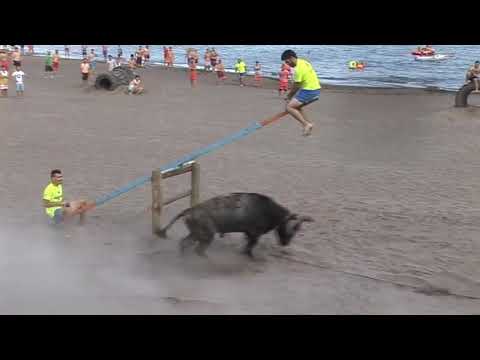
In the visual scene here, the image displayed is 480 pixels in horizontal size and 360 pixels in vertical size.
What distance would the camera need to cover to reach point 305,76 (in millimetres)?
8680

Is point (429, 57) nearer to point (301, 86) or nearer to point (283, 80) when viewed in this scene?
point (283, 80)

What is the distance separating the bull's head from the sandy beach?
0.84 feet

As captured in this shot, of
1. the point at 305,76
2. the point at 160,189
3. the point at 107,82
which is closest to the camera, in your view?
the point at 305,76

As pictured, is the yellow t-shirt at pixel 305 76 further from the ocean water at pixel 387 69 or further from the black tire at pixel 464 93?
the ocean water at pixel 387 69

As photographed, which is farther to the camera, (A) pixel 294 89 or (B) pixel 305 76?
(A) pixel 294 89

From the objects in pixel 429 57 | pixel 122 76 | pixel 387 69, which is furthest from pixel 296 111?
pixel 429 57

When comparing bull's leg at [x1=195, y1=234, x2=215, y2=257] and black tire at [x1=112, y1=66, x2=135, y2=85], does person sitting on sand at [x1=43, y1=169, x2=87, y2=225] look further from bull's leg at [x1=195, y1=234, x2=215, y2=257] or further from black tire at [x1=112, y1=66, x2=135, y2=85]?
black tire at [x1=112, y1=66, x2=135, y2=85]

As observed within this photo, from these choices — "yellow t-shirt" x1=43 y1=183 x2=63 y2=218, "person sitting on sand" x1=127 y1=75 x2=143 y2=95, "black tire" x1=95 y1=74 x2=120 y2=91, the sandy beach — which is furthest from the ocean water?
"yellow t-shirt" x1=43 y1=183 x2=63 y2=218

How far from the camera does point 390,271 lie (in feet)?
27.4

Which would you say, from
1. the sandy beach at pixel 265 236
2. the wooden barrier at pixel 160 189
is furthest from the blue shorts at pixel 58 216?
the wooden barrier at pixel 160 189

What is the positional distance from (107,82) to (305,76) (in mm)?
22355

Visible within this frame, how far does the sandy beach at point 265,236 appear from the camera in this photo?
7406 millimetres

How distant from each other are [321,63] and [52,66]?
29.5 m
